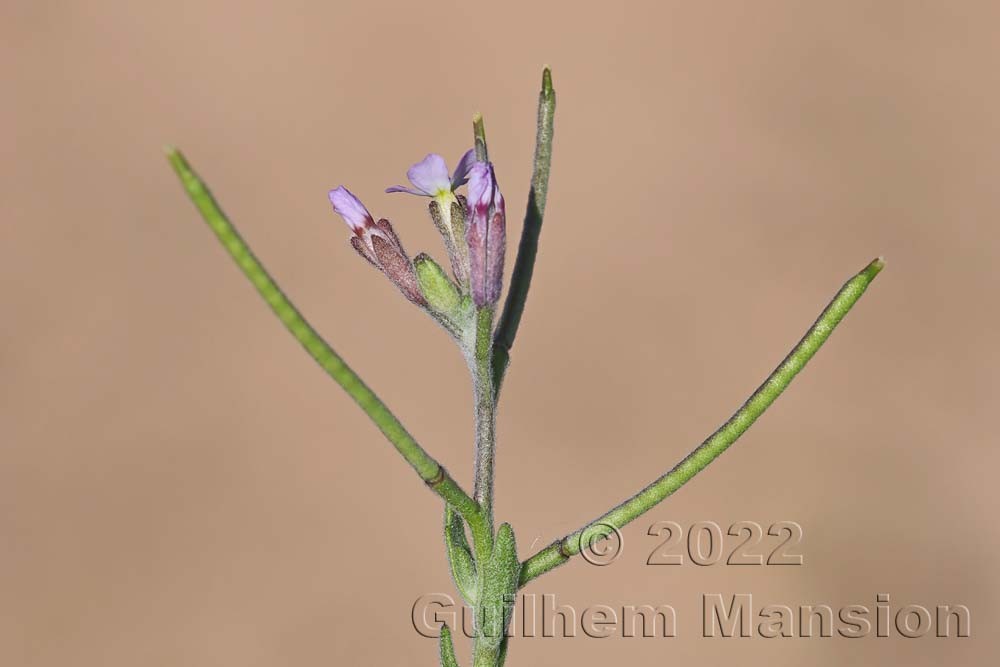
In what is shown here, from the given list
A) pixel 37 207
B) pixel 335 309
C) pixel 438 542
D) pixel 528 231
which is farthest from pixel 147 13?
pixel 528 231

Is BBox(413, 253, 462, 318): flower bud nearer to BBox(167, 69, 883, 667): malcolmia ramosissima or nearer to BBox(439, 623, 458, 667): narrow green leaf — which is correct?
BBox(167, 69, 883, 667): malcolmia ramosissima

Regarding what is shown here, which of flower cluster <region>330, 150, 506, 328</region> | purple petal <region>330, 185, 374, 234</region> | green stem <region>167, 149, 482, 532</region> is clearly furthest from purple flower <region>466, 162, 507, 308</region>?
green stem <region>167, 149, 482, 532</region>

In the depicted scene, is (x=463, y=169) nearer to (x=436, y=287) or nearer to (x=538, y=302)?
(x=436, y=287)

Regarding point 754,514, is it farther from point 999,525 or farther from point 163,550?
point 163,550

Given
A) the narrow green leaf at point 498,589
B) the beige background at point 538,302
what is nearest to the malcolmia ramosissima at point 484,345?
the narrow green leaf at point 498,589

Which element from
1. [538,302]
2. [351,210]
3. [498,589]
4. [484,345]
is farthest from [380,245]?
[538,302]
